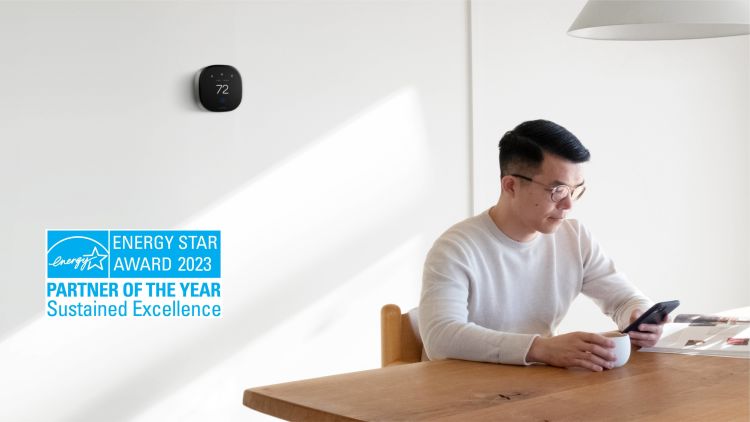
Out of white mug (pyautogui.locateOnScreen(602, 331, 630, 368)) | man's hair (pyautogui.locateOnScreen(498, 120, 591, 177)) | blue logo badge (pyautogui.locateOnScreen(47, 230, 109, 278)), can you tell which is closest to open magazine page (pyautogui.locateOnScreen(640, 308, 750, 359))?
white mug (pyautogui.locateOnScreen(602, 331, 630, 368))

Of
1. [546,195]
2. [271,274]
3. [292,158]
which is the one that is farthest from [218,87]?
[546,195]

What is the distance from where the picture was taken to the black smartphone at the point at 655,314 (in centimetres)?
234

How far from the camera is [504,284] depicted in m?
2.61

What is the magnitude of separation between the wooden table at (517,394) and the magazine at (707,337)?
0.42 ft

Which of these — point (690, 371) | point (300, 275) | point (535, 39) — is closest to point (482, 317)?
point (690, 371)

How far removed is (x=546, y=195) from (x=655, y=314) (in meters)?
0.39

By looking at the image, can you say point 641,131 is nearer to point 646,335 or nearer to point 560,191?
point 560,191

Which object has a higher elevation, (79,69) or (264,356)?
(79,69)

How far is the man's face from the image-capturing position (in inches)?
98.4

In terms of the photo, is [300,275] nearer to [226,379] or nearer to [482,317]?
[226,379]

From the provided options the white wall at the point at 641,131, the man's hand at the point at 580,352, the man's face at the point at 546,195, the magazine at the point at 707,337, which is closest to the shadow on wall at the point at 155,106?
the white wall at the point at 641,131

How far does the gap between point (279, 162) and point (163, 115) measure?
17.6 inches

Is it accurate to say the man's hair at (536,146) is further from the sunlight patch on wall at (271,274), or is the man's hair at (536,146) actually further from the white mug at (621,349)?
the sunlight patch on wall at (271,274)

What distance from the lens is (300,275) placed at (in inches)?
147
